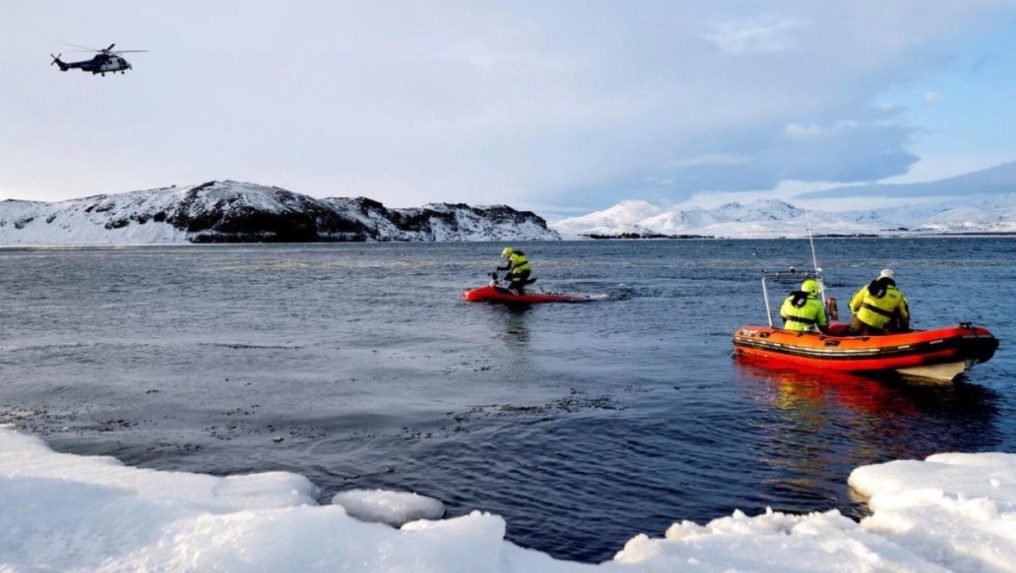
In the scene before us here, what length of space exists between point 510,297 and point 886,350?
62.2 feet

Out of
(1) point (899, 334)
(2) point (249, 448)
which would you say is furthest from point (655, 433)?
(1) point (899, 334)

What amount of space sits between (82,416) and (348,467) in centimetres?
611

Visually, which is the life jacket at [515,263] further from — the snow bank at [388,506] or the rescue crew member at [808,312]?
the snow bank at [388,506]

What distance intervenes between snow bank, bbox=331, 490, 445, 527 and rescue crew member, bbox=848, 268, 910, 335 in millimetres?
12687

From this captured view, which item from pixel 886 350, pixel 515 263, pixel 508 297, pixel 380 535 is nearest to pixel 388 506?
pixel 380 535

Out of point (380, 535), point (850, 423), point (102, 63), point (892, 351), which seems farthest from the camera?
point (102, 63)

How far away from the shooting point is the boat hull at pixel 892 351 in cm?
1547

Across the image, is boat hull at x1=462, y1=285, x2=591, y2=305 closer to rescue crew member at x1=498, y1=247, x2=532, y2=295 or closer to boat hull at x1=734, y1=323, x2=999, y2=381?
rescue crew member at x1=498, y1=247, x2=532, y2=295

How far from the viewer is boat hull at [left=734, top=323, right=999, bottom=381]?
1547 centimetres

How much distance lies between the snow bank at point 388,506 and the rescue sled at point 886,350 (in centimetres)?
1186

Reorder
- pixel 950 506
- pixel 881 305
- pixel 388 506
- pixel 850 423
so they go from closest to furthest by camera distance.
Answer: pixel 950 506 < pixel 388 506 < pixel 850 423 < pixel 881 305

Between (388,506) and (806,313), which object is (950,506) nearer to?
(388,506)

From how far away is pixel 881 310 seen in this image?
17.0m

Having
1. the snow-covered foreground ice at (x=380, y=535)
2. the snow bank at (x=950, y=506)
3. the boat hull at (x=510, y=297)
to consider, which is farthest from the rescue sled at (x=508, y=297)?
the snow-covered foreground ice at (x=380, y=535)
